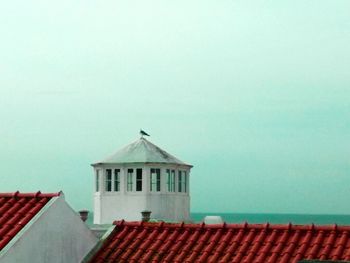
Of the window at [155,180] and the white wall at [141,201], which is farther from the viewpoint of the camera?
the window at [155,180]

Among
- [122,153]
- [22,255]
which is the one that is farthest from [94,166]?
[22,255]

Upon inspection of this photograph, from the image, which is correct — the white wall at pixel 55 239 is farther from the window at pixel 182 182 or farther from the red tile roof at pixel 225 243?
the window at pixel 182 182

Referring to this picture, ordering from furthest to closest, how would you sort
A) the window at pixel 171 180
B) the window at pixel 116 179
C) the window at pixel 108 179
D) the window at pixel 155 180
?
the window at pixel 108 179 < the window at pixel 171 180 < the window at pixel 116 179 < the window at pixel 155 180

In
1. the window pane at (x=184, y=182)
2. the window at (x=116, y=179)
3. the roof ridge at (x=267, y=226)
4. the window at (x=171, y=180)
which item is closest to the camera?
the roof ridge at (x=267, y=226)

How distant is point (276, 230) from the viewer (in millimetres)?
→ 20938

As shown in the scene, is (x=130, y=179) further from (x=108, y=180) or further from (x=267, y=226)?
(x=267, y=226)

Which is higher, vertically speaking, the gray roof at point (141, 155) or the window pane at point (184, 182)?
the gray roof at point (141, 155)

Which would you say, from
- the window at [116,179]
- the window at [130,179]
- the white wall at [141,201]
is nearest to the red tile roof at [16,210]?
the white wall at [141,201]

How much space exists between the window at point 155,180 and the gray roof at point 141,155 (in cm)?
53

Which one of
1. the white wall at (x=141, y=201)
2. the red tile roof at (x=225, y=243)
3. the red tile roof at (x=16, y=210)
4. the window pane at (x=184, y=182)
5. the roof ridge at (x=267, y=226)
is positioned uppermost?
the red tile roof at (x=16, y=210)

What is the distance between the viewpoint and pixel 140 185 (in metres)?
41.6

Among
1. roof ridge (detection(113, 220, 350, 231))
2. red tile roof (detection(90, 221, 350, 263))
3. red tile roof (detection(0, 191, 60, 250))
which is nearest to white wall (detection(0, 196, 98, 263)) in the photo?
red tile roof (detection(0, 191, 60, 250))

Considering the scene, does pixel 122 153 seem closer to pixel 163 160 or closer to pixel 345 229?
pixel 163 160

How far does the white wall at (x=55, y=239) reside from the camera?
63.1 ft
